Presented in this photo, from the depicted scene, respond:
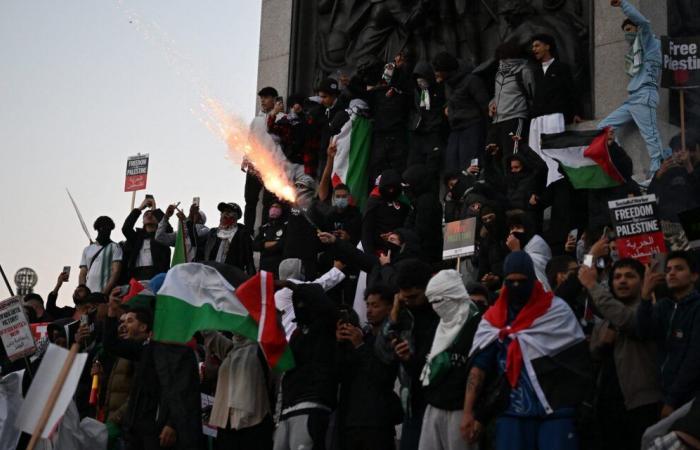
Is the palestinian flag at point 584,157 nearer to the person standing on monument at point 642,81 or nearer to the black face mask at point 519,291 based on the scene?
the person standing on monument at point 642,81

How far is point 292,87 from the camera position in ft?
67.8

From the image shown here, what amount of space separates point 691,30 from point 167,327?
27.1 ft

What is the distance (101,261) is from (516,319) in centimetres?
981

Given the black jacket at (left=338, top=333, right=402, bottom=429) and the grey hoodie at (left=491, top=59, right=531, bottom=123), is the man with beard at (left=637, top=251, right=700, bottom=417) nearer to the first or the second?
the black jacket at (left=338, top=333, right=402, bottom=429)

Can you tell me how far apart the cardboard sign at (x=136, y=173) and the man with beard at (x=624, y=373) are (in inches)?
444

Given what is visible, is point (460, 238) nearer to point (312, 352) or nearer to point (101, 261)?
point (312, 352)

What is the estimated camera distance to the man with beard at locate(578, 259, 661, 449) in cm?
965

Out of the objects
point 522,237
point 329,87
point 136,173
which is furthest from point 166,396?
point 136,173

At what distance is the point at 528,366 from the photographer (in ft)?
31.9

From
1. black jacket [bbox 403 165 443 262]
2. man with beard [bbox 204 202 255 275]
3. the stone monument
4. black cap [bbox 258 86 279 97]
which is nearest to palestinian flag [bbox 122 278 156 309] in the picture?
black jacket [bbox 403 165 443 262]

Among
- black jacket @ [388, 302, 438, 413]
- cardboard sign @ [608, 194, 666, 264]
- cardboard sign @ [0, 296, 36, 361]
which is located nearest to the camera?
black jacket @ [388, 302, 438, 413]

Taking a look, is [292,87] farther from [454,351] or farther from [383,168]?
[454,351]

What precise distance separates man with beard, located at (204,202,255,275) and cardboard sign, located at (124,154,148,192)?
2167 millimetres

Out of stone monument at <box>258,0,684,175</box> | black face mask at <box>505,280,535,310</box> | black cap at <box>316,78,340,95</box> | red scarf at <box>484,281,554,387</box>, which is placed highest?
stone monument at <box>258,0,684,175</box>
